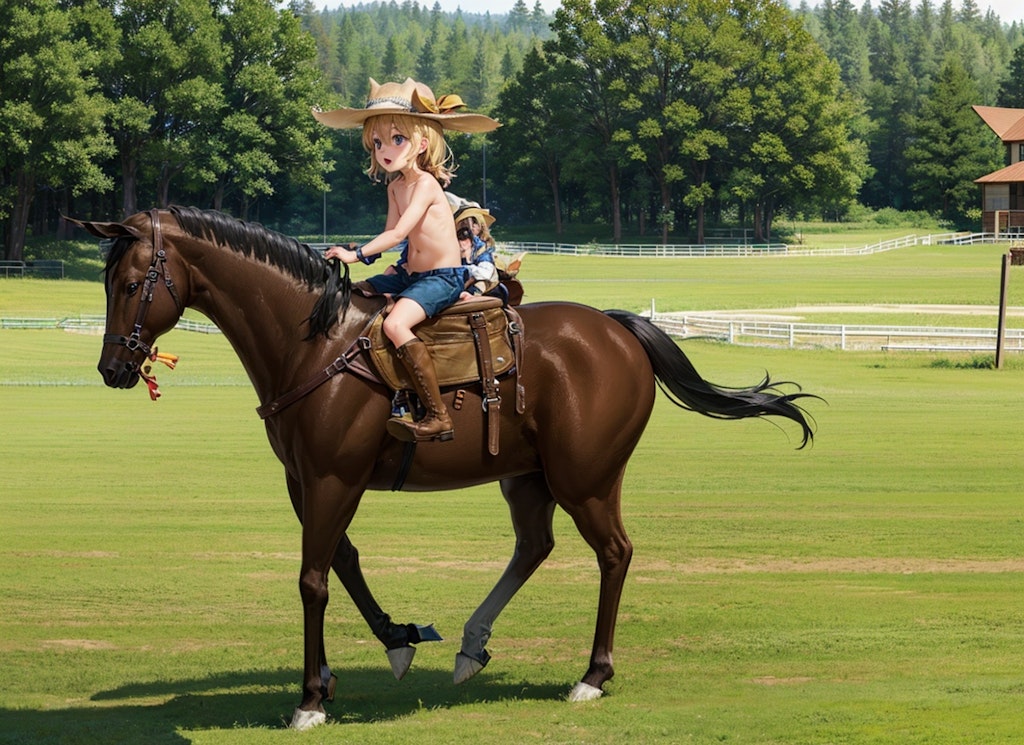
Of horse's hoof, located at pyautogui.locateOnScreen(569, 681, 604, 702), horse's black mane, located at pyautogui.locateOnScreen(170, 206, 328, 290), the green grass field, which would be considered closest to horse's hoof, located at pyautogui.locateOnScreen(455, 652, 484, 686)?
the green grass field

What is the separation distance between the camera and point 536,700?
7.74 m

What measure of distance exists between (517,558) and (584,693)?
3.32ft

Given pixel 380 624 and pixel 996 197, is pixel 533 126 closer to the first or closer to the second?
pixel 996 197

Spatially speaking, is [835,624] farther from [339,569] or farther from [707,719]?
[339,569]

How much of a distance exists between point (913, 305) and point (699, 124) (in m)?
52.5

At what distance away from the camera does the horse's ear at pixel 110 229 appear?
6992mm

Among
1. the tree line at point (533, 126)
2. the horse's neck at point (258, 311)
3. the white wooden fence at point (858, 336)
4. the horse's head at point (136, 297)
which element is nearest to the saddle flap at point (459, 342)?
the horse's neck at point (258, 311)

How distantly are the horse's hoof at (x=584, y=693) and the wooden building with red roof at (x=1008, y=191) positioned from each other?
91794 mm

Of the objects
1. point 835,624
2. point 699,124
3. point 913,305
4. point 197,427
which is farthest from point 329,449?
point 699,124

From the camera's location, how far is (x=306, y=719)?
7180 mm

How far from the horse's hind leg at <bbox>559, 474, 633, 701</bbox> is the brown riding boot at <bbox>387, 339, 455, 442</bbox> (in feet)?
3.22

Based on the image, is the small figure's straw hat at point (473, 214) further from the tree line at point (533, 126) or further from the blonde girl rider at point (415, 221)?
the tree line at point (533, 126)

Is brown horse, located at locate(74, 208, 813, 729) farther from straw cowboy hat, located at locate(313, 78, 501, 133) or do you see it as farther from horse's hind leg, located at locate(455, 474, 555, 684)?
straw cowboy hat, located at locate(313, 78, 501, 133)

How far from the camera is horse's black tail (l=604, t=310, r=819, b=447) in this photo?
8.38 metres
